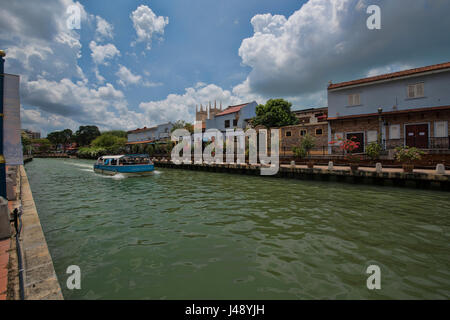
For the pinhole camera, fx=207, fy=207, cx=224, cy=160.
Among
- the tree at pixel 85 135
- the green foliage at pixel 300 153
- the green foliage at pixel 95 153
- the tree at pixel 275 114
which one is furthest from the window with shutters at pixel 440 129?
the tree at pixel 85 135

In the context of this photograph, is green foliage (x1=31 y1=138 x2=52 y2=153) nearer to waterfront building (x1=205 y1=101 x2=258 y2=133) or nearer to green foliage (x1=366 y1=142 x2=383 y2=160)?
waterfront building (x1=205 y1=101 x2=258 y2=133)

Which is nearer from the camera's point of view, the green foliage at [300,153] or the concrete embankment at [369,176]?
the concrete embankment at [369,176]

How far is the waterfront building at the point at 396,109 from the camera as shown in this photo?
18016 mm

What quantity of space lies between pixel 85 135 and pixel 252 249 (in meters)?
110

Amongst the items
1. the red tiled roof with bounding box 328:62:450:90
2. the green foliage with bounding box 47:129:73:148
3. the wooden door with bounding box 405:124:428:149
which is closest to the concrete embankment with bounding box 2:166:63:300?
the wooden door with bounding box 405:124:428:149

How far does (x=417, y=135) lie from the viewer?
1870cm

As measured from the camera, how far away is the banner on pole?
4.31 m

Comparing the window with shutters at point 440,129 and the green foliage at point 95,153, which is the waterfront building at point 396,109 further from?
the green foliage at point 95,153

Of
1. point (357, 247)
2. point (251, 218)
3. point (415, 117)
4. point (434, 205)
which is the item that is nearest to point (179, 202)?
point (251, 218)

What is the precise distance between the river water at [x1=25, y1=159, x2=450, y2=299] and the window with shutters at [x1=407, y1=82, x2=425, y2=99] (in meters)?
16.6

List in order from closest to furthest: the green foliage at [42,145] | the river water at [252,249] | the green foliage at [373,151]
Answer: the river water at [252,249] < the green foliage at [373,151] < the green foliage at [42,145]

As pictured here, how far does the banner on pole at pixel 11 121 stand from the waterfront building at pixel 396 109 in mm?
21275

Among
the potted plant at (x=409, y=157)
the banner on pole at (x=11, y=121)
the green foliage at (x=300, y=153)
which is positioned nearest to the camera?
the banner on pole at (x=11, y=121)
